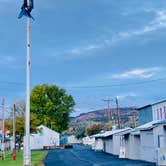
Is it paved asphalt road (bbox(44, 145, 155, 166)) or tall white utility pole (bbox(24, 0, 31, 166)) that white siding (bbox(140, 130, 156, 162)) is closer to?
paved asphalt road (bbox(44, 145, 155, 166))

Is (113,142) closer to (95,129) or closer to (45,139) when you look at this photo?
(45,139)

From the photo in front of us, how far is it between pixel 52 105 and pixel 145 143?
69447 mm

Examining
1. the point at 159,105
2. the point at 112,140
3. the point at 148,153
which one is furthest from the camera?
the point at 112,140

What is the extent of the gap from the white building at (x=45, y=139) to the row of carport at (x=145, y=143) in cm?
4727

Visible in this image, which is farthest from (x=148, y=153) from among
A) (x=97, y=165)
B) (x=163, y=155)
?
(x=163, y=155)

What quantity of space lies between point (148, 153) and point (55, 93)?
7408cm

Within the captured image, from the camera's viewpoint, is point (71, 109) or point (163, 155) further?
point (71, 109)

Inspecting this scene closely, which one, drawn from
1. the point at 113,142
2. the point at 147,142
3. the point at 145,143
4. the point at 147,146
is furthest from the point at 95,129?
the point at 147,142

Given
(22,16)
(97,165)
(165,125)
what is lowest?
(97,165)

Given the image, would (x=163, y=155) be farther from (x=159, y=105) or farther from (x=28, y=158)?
(x=159, y=105)

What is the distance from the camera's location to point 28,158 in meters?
17.6

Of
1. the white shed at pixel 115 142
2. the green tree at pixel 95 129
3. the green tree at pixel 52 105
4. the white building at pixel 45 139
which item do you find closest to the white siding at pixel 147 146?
the white shed at pixel 115 142

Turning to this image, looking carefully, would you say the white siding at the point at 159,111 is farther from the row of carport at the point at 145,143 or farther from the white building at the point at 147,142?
the white building at the point at 147,142

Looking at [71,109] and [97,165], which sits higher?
[71,109]
